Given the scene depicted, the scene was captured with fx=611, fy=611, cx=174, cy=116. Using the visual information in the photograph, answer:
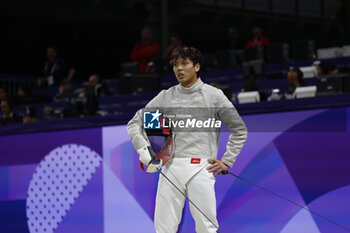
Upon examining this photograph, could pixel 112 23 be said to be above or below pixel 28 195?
above

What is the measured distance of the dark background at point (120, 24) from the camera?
15375mm

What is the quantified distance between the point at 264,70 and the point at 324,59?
92 centimetres

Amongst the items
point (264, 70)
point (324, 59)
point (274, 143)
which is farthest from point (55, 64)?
point (274, 143)

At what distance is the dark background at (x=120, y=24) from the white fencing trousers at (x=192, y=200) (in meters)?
11.0

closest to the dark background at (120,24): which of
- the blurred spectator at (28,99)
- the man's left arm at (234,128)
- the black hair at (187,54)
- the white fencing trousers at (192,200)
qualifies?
the blurred spectator at (28,99)

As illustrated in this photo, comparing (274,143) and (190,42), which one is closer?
(274,143)

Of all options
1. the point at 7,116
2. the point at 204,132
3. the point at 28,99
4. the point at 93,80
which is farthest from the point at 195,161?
the point at 28,99

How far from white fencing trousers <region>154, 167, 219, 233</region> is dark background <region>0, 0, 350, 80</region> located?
11.0m

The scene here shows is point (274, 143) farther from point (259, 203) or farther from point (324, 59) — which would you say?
point (324, 59)

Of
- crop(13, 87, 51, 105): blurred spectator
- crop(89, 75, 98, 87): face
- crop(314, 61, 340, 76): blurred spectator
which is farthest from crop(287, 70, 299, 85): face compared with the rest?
crop(13, 87, 51, 105): blurred spectator

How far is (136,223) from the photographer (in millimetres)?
5578

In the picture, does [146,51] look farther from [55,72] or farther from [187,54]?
[187,54]

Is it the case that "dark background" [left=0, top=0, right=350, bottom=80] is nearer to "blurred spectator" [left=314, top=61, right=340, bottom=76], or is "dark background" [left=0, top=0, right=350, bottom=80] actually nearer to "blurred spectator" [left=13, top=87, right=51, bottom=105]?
"blurred spectator" [left=13, top=87, right=51, bottom=105]

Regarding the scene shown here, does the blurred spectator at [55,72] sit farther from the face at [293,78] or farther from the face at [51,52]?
the face at [293,78]
